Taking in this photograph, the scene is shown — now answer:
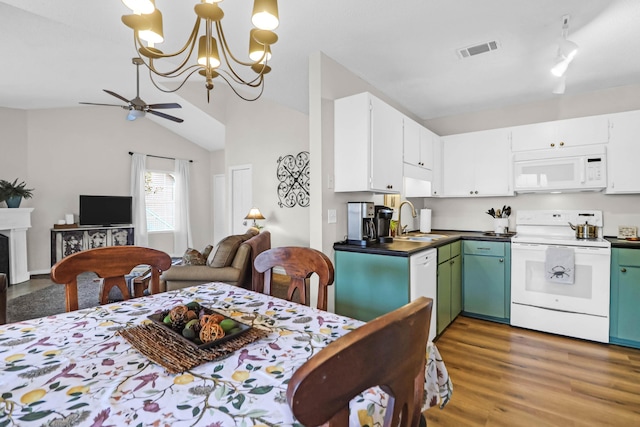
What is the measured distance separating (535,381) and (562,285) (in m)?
1.15

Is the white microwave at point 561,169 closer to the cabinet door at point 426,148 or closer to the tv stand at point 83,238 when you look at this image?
the cabinet door at point 426,148

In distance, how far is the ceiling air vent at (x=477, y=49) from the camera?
2.43 metres

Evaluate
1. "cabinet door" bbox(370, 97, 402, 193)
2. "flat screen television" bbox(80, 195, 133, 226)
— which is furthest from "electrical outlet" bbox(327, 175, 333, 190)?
"flat screen television" bbox(80, 195, 133, 226)

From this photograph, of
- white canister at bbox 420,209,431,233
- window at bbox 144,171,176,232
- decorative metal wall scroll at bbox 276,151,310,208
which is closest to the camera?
white canister at bbox 420,209,431,233

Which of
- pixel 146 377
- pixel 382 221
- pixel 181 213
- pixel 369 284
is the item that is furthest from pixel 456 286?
pixel 181 213

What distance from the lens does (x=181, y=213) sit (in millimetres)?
7480

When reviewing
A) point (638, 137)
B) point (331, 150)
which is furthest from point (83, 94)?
point (638, 137)

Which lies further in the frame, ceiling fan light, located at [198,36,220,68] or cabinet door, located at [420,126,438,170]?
cabinet door, located at [420,126,438,170]

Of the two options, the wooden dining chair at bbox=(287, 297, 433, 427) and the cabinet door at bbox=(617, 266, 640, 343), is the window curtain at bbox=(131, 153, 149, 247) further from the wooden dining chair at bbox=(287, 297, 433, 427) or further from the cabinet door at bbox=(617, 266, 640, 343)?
the cabinet door at bbox=(617, 266, 640, 343)

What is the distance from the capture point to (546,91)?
11.0ft

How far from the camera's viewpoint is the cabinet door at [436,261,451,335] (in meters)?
2.83

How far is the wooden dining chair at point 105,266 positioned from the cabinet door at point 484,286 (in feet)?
9.62

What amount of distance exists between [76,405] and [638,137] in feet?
13.9

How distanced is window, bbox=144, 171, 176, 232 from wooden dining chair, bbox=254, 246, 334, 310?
639 cm
